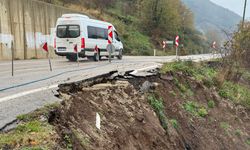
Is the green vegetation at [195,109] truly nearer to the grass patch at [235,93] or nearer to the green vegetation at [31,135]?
the grass patch at [235,93]

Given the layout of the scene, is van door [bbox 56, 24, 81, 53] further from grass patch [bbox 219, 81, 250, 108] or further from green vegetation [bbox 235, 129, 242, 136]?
green vegetation [bbox 235, 129, 242, 136]

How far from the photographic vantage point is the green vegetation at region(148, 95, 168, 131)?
31.3 feet

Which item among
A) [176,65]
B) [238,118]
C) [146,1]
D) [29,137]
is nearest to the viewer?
[29,137]

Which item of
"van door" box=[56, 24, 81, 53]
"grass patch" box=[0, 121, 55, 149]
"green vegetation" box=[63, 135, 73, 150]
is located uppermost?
"van door" box=[56, 24, 81, 53]

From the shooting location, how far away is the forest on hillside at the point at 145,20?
43062 millimetres

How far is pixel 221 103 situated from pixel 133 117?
6920 mm

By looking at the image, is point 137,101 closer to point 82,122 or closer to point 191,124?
point 191,124

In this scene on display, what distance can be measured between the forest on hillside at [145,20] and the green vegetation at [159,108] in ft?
97.1

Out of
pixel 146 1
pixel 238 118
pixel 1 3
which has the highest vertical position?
pixel 146 1

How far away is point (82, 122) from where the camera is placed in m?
6.41

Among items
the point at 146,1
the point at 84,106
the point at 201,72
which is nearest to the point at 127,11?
the point at 146,1

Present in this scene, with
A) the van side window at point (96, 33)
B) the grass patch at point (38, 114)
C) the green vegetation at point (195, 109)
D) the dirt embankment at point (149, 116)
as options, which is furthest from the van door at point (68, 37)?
the grass patch at point (38, 114)

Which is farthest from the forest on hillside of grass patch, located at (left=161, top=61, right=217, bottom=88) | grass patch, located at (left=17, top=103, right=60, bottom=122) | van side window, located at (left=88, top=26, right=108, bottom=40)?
grass patch, located at (left=17, top=103, right=60, bottom=122)

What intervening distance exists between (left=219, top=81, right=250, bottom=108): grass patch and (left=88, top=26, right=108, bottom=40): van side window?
28.9 ft
